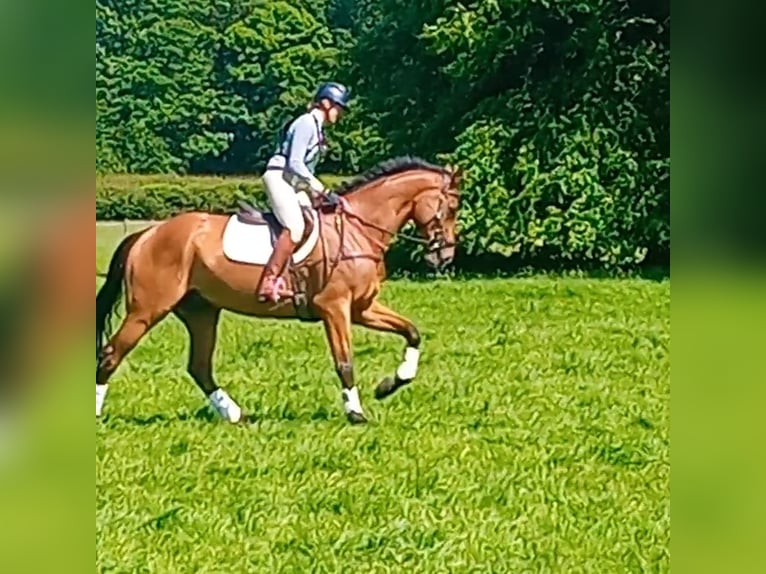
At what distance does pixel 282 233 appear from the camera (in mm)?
4227

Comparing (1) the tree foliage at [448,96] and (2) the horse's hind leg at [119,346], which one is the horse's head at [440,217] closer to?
(1) the tree foliage at [448,96]

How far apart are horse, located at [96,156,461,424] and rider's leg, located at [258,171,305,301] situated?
2 centimetres

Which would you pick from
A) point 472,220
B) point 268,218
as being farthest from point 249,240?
point 472,220

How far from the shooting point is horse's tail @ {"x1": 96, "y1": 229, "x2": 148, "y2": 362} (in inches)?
164

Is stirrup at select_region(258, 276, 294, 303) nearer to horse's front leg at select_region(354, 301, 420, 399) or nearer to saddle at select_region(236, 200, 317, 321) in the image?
saddle at select_region(236, 200, 317, 321)

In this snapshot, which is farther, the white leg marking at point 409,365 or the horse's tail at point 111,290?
the white leg marking at point 409,365

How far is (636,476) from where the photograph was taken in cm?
429

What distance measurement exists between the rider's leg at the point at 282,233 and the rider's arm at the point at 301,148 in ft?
0.16

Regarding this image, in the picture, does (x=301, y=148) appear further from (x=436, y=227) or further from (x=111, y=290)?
(x=111, y=290)

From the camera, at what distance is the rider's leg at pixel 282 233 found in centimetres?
419

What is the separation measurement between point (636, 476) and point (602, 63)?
1.24 meters

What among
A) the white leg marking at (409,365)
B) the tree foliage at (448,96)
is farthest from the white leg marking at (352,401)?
the tree foliage at (448,96)
